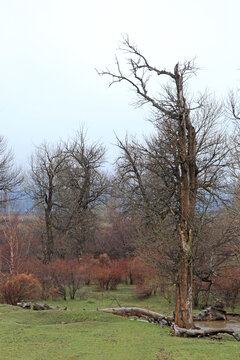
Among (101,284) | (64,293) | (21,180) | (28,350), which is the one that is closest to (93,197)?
(21,180)

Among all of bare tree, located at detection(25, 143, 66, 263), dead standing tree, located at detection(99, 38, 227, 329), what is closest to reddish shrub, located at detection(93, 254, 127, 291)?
bare tree, located at detection(25, 143, 66, 263)

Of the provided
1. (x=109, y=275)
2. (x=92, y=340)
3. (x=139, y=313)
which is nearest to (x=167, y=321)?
(x=139, y=313)

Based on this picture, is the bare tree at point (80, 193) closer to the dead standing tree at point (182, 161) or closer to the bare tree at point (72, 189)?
Result: the bare tree at point (72, 189)

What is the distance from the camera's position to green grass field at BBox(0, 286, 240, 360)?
8.84 metres

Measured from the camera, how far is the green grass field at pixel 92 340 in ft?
29.0

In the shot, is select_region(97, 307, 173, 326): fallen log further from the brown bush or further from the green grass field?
the brown bush

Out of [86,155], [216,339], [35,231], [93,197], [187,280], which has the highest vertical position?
[86,155]

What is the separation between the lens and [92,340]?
34.1 feet

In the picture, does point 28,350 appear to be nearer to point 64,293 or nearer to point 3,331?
point 3,331

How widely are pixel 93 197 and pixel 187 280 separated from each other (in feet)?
83.7

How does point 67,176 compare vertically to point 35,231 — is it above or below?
above

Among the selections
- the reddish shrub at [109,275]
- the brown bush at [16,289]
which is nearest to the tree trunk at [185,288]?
the brown bush at [16,289]

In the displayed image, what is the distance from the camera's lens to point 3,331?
1160cm

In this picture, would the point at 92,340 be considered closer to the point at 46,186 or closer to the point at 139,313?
the point at 139,313
